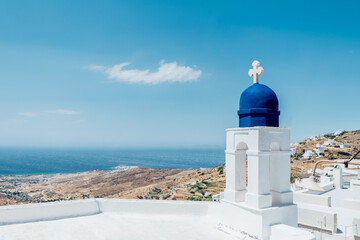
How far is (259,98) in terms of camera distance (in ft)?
19.2

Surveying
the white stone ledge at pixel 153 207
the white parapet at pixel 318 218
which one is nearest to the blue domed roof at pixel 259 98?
the white stone ledge at pixel 153 207

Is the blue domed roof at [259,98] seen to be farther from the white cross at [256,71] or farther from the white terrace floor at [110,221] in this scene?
the white terrace floor at [110,221]

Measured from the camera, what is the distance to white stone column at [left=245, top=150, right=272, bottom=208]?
5.55 meters

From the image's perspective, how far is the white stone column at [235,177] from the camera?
623 cm

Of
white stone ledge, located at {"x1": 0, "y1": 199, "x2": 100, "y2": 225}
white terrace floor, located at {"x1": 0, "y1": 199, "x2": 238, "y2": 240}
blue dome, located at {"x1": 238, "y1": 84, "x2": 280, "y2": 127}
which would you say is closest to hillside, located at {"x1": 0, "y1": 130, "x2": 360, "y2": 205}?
white terrace floor, located at {"x1": 0, "y1": 199, "x2": 238, "y2": 240}

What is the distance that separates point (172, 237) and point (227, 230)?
48.4 inches

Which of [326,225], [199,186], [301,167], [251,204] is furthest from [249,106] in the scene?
[301,167]

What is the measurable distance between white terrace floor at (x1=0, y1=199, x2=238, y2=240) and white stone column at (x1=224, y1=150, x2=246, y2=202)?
0.83m

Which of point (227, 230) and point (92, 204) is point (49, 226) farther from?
point (227, 230)

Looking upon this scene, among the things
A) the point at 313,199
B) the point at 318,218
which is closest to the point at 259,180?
the point at 318,218

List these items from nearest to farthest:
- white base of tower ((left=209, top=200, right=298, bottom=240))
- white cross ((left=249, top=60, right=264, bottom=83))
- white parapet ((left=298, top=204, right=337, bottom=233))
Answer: white base of tower ((left=209, top=200, right=298, bottom=240))
white cross ((left=249, top=60, right=264, bottom=83))
white parapet ((left=298, top=204, right=337, bottom=233))

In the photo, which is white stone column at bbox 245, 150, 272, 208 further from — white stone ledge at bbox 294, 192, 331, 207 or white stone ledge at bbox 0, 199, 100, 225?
white stone ledge at bbox 294, 192, 331, 207

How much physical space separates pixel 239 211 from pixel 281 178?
46.0 inches

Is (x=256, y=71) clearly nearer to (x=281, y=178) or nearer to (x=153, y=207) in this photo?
(x=281, y=178)
